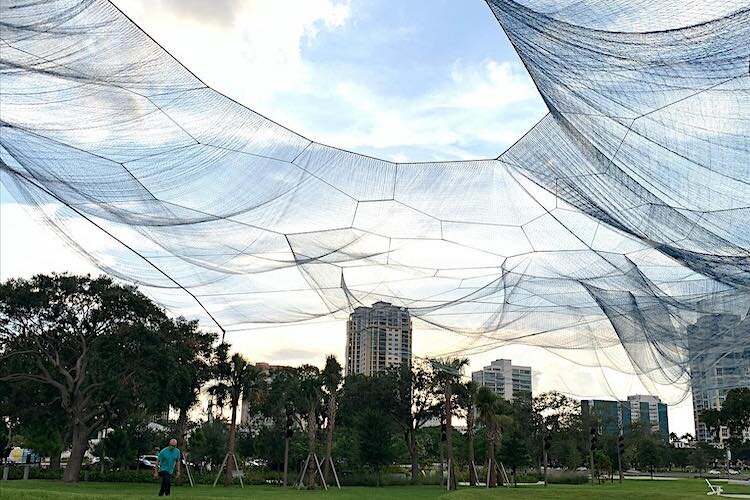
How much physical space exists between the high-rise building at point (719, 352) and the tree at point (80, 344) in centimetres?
2318

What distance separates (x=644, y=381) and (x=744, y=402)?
1697 inches

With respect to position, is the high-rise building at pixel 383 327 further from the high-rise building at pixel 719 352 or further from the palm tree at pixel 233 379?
the high-rise building at pixel 719 352

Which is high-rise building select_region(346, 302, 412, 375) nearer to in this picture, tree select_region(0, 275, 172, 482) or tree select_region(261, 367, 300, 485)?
tree select_region(261, 367, 300, 485)

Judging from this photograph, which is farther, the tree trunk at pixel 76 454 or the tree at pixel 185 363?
the tree at pixel 185 363

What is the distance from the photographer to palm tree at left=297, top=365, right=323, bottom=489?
33.7 meters

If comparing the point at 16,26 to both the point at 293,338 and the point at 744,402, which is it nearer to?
the point at 293,338

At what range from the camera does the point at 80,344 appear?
33.7 m

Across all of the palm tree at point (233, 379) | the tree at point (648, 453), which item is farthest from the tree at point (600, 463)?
the palm tree at point (233, 379)

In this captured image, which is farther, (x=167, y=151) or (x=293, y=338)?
(x=293, y=338)

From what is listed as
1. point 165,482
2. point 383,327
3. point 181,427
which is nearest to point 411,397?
point 181,427

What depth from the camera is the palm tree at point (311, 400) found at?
33719 millimetres

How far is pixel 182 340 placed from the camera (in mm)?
35469

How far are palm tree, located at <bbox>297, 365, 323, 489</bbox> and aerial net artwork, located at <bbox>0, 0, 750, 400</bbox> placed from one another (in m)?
13.7

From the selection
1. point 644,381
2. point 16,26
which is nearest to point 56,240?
point 16,26
